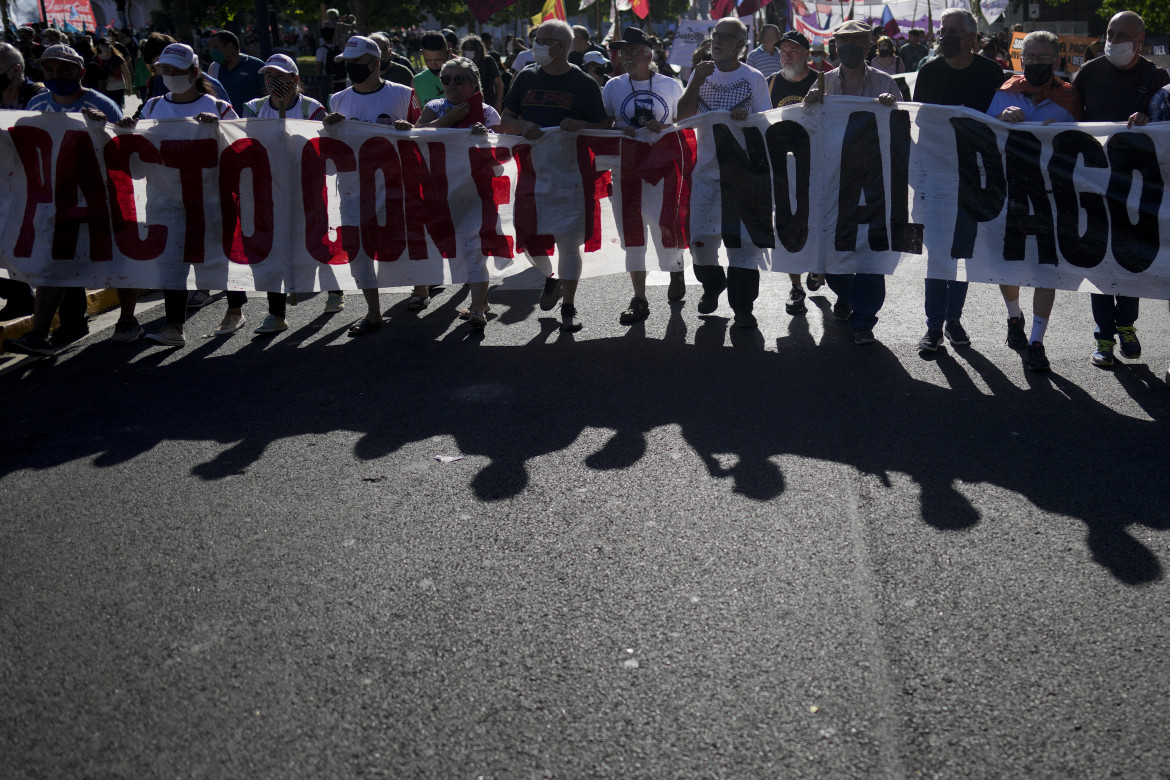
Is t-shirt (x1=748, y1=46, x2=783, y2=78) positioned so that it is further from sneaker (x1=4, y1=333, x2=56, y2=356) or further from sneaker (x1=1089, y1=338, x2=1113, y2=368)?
sneaker (x1=4, y1=333, x2=56, y2=356)

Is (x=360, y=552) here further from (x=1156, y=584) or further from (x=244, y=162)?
(x=244, y=162)

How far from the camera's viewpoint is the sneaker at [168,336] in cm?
711

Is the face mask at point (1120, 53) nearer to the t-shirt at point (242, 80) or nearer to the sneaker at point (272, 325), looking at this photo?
the sneaker at point (272, 325)

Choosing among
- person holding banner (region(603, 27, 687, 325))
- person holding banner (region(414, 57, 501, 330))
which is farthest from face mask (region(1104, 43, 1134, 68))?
person holding banner (region(414, 57, 501, 330))

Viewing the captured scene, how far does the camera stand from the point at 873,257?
676 cm

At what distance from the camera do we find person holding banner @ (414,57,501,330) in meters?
7.48

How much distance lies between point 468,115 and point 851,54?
2.78 metres

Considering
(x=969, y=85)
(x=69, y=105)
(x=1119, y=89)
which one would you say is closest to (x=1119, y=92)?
(x=1119, y=89)

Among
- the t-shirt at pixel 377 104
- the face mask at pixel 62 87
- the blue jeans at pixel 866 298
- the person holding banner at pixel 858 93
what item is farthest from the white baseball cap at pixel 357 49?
the blue jeans at pixel 866 298

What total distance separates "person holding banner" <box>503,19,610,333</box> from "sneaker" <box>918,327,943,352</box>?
2.31 meters

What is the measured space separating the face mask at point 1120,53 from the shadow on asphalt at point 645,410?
185 cm

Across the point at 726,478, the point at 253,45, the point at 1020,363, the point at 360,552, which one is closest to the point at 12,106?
the point at 360,552

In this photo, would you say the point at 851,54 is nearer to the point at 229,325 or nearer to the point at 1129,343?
the point at 1129,343

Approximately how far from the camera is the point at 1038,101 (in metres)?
6.30
